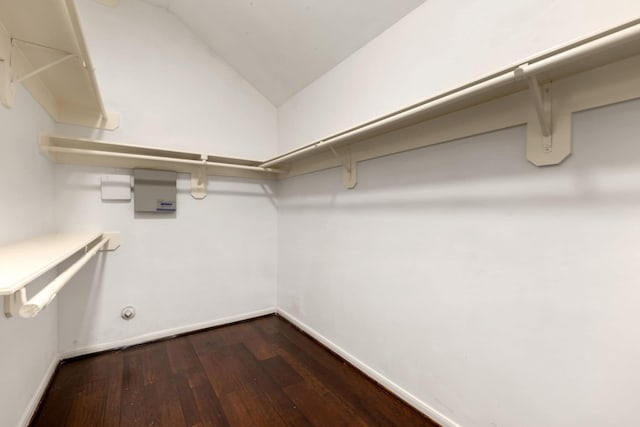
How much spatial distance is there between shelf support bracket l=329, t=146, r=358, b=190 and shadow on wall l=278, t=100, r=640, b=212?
33 millimetres

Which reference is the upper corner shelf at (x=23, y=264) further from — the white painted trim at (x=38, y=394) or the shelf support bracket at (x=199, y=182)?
the shelf support bracket at (x=199, y=182)

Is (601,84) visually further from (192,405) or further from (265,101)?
(265,101)

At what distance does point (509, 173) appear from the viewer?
1.17 m

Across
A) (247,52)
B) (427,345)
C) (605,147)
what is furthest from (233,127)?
(605,147)

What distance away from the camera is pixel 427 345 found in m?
1.49

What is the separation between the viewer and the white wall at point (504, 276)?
919 mm

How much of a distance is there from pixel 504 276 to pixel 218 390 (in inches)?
68.2

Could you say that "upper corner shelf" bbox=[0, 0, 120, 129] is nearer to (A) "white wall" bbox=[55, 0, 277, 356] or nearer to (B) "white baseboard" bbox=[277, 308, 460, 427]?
(A) "white wall" bbox=[55, 0, 277, 356]

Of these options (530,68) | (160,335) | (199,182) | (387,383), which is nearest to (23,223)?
(199,182)

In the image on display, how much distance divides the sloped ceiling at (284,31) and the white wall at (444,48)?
93 mm

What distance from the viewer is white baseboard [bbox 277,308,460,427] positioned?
142cm

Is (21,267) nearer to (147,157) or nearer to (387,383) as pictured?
(147,157)

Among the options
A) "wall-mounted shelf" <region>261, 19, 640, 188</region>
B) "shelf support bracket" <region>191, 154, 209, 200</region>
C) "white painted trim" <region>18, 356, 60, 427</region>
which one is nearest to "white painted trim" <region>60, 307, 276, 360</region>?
"white painted trim" <region>18, 356, 60, 427</region>

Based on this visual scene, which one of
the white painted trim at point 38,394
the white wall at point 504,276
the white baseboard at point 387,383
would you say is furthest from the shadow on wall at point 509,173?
the white painted trim at point 38,394
